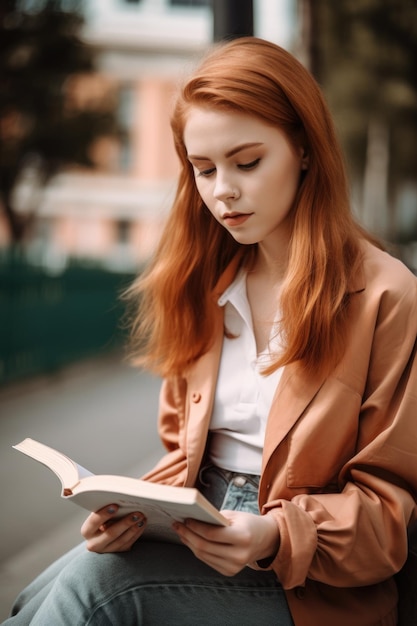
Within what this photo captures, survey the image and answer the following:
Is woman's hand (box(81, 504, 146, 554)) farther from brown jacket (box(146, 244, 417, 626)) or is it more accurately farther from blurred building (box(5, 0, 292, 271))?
blurred building (box(5, 0, 292, 271))

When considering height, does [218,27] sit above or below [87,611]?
above

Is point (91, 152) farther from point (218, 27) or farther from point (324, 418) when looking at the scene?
point (324, 418)

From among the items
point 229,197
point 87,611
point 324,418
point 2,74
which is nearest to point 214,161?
point 229,197

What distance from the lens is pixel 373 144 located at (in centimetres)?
2553

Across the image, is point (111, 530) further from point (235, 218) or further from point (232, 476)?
point (235, 218)

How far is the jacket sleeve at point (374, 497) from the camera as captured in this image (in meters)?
1.73

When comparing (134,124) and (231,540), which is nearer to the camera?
(231,540)

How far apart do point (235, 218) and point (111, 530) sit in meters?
0.81

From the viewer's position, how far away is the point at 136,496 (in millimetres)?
1538

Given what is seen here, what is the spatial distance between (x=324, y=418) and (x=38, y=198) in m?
17.2

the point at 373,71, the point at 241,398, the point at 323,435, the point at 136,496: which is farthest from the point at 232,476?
the point at 373,71

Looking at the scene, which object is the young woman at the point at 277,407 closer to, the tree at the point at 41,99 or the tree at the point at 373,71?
the tree at the point at 373,71

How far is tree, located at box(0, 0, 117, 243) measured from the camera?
14.3 metres

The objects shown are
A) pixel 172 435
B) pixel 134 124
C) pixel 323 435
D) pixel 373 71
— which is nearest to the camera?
pixel 323 435
